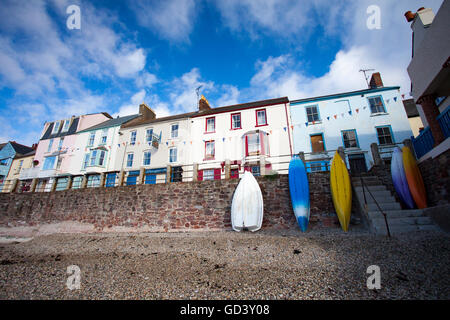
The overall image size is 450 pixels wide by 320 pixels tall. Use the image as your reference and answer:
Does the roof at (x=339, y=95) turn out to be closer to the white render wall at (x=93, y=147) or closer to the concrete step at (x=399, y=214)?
the concrete step at (x=399, y=214)

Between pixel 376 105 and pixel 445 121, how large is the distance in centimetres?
997

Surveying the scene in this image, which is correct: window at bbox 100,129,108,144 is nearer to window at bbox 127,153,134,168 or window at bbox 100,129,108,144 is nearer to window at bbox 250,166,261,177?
window at bbox 127,153,134,168

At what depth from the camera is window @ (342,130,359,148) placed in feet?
46.5

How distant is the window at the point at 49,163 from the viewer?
2066 centimetres

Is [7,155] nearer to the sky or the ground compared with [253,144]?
nearer to the sky

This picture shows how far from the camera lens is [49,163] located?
2094 centimetres

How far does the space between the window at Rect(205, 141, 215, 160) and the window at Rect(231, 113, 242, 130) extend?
2267 mm

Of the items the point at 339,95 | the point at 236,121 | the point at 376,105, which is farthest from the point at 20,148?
the point at 376,105

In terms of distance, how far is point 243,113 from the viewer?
56.0 feet

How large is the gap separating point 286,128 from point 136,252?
13.1m

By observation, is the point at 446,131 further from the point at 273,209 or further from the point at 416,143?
the point at 273,209

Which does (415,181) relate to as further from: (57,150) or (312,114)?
(57,150)

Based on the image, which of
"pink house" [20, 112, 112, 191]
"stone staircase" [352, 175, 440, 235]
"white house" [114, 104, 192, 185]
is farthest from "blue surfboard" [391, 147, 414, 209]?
"pink house" [20, 112, 112, 191]
